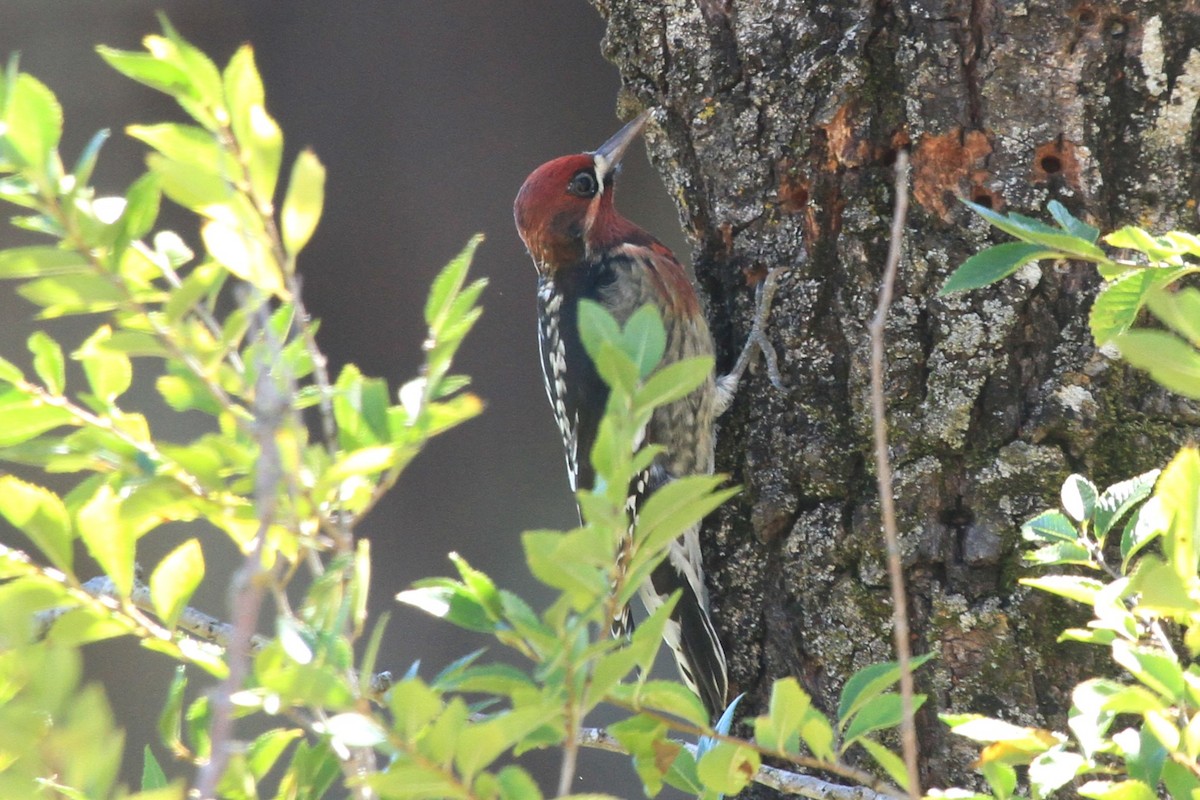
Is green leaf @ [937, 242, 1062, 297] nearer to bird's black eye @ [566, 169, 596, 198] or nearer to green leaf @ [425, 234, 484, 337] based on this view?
green leaf @ [425, 234, 484, 337]

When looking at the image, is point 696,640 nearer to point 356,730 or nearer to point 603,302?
point 603,302

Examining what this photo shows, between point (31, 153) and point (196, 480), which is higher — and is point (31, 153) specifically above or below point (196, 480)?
above

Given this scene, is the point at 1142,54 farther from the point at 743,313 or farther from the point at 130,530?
the point at 130,530

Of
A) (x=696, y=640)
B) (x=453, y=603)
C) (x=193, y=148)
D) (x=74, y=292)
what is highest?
(x=193, y=148)

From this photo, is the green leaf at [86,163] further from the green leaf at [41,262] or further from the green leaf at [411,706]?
the green leaf at [411,706]

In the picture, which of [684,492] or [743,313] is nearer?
[684,492]

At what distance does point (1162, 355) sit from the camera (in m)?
0.88

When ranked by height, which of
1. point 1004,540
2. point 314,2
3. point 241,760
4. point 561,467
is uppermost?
point 314,2

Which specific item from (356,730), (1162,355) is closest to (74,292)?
(356,730)

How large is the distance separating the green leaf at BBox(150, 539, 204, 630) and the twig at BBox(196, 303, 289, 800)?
29cm

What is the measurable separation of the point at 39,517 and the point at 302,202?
1.25ft

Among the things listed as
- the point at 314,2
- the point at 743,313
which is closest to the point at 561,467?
the point at 314,2

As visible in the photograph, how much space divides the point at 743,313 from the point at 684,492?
1.53 m

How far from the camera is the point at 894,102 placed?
2.11 meters
